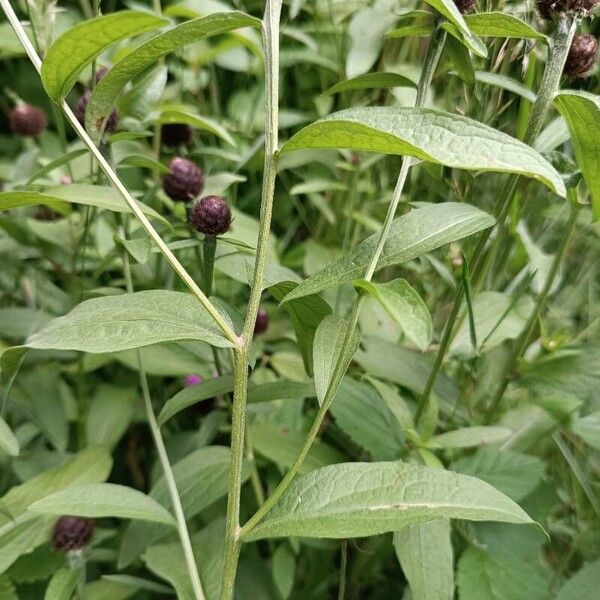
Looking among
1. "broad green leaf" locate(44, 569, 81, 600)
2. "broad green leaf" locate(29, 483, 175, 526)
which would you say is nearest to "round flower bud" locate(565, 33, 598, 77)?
"broad green leaf" locate(29, 483, 175, 526)

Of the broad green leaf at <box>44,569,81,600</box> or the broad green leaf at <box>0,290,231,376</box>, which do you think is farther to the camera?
the broad green leaf at <box>44,569,81,600</box>

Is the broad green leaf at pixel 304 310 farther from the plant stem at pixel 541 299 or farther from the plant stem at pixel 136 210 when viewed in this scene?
the plant stem at pixel 541 299

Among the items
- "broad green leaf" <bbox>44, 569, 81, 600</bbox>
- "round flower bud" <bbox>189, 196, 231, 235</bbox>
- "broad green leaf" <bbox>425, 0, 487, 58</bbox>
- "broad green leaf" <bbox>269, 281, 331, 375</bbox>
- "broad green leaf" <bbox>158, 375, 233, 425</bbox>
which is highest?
"broad green leaf" <bbox>425, 0, 487, 58</bbox>

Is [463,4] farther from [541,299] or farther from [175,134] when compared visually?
[175,134]

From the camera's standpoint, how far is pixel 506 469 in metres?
0.65

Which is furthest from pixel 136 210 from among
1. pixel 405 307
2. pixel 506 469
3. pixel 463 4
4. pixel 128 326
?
pixel 506 469

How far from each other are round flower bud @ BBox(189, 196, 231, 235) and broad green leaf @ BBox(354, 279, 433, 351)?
19 cm

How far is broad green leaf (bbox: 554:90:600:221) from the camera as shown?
0.48 metres

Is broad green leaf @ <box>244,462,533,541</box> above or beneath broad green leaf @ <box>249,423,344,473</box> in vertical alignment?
above

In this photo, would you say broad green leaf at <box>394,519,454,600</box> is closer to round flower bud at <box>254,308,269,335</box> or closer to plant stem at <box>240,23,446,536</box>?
plant stem at <box>240,23,446,536</box>

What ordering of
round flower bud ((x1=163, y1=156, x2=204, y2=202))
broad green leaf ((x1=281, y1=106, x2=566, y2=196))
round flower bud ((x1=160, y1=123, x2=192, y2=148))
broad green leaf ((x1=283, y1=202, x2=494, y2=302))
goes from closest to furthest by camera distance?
broad green leaf ((x1=281, y1=106, x2=566, y2=196)) → broad green leaf ((x1=283, y1=202, x2=494, y2=302)) → round flower bud ((x1=163, y1=156, x2=204, y2=202)) → round flower bud ((x1=160, y1=123, x2=192, y2=148))

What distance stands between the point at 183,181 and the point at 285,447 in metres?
0.27

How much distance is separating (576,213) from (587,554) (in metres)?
0.37

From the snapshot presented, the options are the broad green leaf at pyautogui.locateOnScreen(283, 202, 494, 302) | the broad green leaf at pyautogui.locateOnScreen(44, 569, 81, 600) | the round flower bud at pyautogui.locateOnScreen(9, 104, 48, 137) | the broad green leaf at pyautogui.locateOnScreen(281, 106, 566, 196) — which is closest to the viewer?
the broad green leaf at pyautogui.locateOnScreen(281, 106, 566, 196)
